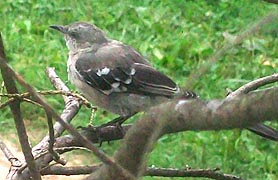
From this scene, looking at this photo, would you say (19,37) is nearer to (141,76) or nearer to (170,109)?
(141,76)

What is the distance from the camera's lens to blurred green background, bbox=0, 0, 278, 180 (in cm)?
589

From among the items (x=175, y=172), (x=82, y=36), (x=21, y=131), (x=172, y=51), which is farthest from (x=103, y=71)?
(x=172, y=51)

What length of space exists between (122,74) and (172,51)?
148 inches

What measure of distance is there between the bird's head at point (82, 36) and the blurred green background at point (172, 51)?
1454 millimetres

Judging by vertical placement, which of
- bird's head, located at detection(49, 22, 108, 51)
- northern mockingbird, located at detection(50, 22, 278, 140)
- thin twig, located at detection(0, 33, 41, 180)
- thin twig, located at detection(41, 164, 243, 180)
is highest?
bird's head, located at detection(49, 22, 108, 51)

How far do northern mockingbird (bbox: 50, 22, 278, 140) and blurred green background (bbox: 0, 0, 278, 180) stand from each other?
164cm

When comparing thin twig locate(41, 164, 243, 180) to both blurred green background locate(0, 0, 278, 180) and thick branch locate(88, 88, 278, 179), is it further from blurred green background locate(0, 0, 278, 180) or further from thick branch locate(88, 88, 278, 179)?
blurred green background locate(0, 0, 278, 180)

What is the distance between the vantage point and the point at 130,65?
3758 millimetres

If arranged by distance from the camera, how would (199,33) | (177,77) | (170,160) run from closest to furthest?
(170,160) < (177,77) < (199,33)

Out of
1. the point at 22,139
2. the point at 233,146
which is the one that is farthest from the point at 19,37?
the point at 22,139

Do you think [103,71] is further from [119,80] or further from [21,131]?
[21,131]

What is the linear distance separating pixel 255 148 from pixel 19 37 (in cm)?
257

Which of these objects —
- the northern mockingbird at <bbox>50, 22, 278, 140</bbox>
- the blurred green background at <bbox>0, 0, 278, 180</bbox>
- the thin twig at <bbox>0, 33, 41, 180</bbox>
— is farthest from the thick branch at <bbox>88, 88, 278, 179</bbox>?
the blurred green background at <bbox>0, 0, 278, 180</bbox>

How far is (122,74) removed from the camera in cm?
373
